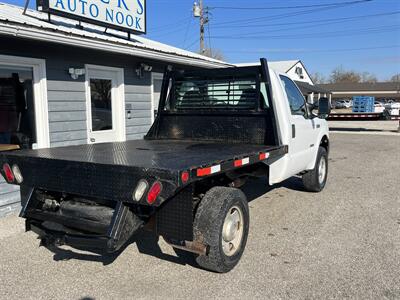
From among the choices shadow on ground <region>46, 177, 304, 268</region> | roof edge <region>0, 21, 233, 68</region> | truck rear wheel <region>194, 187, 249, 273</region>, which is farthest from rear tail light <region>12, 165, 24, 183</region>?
roof edge <region>0, 21, 233, 68</region>

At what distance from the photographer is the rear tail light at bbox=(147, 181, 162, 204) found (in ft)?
9.77

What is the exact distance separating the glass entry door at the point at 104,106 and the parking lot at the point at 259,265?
3161 millimetres

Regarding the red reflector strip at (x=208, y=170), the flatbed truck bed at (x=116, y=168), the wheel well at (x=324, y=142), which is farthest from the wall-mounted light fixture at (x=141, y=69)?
the red reflector strip at (x=208, y=170)

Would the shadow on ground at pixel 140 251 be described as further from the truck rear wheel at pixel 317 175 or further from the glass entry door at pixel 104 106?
the glass entry door at pixel 104 106

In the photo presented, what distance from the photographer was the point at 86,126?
8031 millimetres

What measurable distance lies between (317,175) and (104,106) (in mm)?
4726

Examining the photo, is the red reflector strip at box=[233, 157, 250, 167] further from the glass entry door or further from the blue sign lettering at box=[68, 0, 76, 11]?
the blue sign lettering at box=[68, 0, 76, 11]

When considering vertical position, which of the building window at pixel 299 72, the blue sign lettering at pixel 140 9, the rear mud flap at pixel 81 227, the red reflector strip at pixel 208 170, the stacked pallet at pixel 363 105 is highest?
the building window at pixel 299 72

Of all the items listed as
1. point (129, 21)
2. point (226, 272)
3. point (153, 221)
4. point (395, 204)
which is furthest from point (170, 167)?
point (129, 21)

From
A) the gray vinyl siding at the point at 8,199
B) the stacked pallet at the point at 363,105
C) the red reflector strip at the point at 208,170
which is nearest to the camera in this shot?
the red reflector strip at the point at 208,170

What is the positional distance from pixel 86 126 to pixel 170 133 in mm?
2847

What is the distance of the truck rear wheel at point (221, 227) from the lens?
11.6ft

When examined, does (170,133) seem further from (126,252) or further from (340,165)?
(340,165)

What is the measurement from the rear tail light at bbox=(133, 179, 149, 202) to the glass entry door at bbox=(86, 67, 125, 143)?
213 inches
